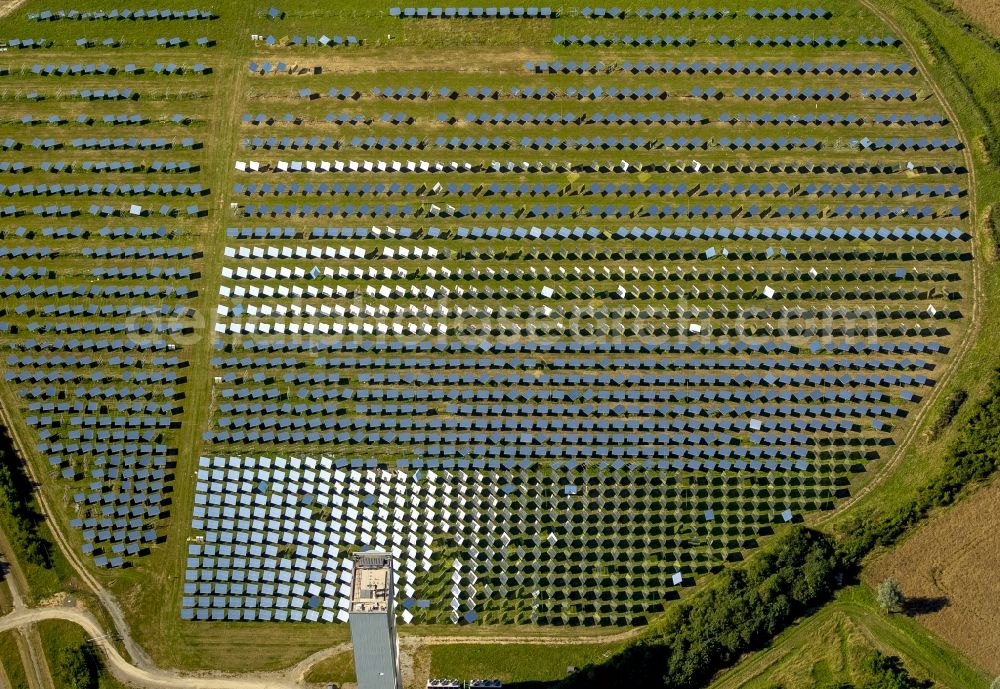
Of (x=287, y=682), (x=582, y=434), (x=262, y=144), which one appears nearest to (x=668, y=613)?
(x=582, y=434)

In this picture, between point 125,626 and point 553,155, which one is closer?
point 125,626

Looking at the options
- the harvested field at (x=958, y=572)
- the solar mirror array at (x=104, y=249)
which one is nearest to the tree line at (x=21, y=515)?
the solar mirror array at (x=104, y=249)

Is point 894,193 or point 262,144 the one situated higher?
point 262,144

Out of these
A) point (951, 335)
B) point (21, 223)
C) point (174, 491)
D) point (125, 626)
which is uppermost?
point (21, 223)

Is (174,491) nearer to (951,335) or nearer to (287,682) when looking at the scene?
(287,682)

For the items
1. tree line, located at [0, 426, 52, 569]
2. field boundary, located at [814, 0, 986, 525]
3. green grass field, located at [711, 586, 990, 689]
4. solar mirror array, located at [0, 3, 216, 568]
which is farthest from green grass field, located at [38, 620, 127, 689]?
field boundary, located at [814, 0, 986, 525]

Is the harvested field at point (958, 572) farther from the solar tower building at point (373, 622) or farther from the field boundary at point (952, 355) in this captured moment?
the solar tower building at point (373, 622)

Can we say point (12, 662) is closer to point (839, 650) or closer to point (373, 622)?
point (373, 622)
